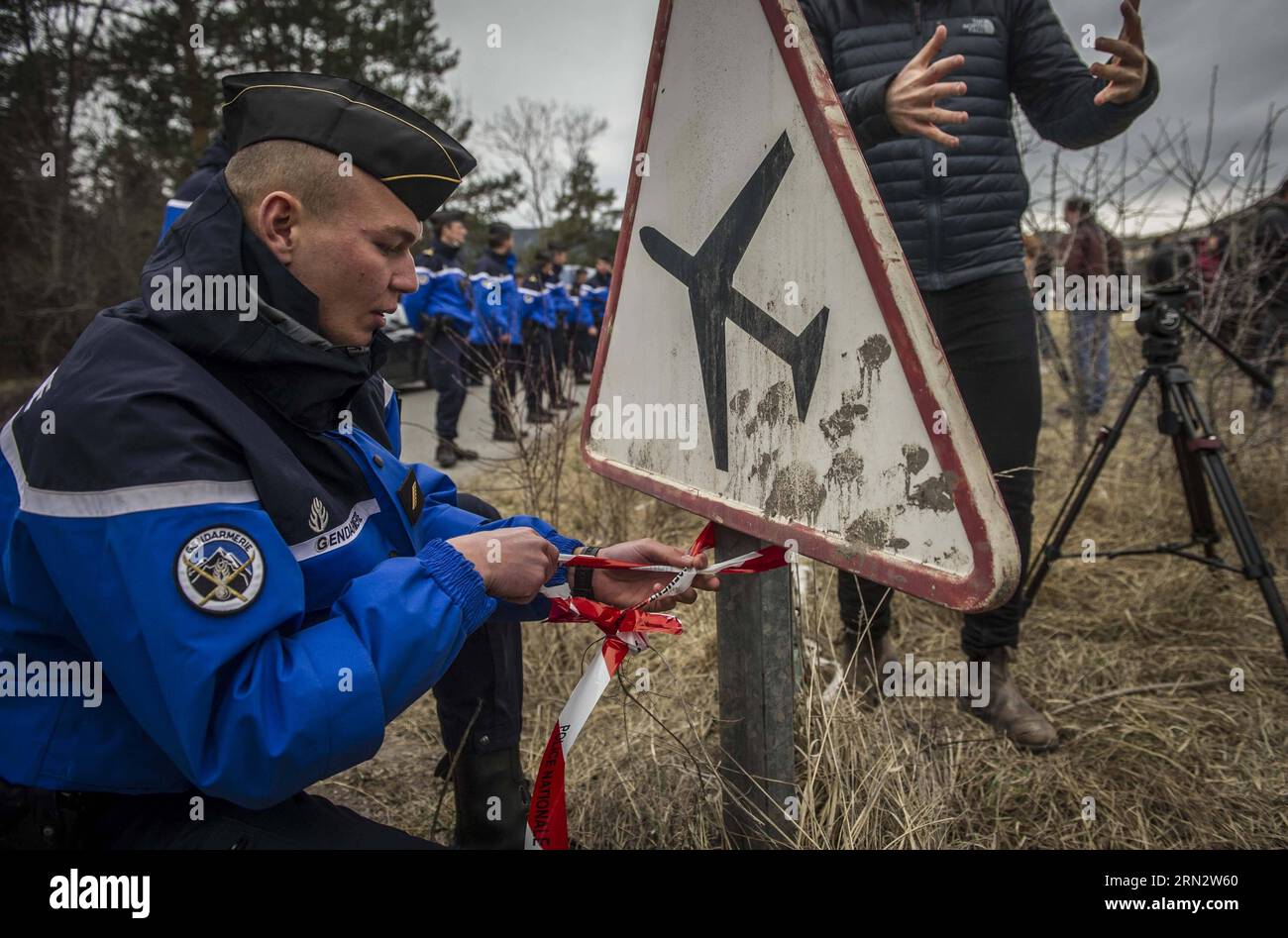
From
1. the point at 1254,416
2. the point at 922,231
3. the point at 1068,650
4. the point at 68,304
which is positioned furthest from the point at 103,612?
the point at 68,304

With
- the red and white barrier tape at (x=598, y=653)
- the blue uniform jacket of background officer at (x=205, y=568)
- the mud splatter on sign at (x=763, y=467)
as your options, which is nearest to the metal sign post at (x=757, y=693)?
the red and white barrier tape at (x=598, y=653)

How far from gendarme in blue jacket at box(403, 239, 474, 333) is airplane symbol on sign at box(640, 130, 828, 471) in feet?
20.1

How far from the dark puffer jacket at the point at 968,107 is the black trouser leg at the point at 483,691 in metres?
1.40

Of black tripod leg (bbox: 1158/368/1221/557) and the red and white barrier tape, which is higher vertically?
black tripod leg (bbox: 1158/368/1221/557)

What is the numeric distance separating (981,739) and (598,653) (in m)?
1.10

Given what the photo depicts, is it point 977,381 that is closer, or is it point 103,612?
point 103,612

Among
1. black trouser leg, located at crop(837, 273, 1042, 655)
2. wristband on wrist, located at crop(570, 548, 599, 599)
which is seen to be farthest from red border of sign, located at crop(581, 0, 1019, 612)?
black trouser leg, located at crop(837, 273, 1042, 655)

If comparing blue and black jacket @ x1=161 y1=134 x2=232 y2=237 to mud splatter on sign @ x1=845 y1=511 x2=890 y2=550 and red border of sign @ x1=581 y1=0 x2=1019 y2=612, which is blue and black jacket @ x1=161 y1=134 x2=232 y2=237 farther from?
mud splatter on sign @ x1=845 y1=511 x2=890 y2=550

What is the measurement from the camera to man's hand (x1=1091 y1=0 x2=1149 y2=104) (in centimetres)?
165

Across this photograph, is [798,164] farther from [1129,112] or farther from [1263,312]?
[1263,312]

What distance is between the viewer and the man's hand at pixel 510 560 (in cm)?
128
